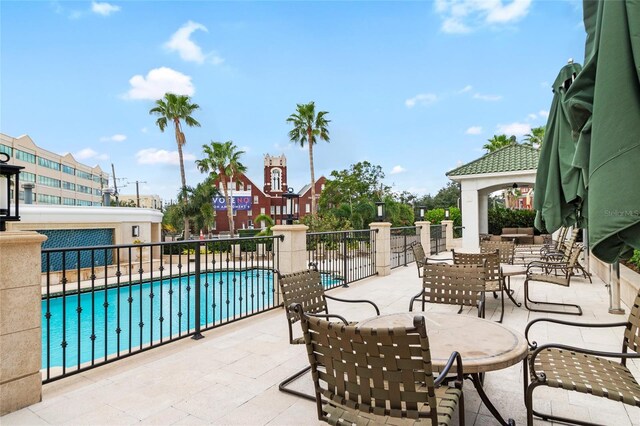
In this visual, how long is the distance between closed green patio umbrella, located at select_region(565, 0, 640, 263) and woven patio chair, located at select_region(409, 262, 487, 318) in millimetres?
1979

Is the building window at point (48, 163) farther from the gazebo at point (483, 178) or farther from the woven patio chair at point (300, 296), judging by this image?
the woven patio chair at point (300, 296)

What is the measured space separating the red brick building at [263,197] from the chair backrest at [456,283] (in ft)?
Result: 130

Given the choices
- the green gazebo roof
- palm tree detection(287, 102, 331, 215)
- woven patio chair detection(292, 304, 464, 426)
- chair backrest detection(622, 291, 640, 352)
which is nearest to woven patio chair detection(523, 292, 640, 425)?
chair backrest detection(622, 291, 640, 352)

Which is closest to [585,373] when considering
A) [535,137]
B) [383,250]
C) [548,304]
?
[548,304]

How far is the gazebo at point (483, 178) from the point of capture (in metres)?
12.8

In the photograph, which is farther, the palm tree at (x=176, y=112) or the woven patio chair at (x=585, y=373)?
the palm tree at (x=176, y=112)

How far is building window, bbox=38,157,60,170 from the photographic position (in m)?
47.9

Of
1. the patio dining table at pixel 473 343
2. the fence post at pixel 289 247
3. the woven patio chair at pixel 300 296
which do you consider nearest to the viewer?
the patio dining table at pixel 473 343

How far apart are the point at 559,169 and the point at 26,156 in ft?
190

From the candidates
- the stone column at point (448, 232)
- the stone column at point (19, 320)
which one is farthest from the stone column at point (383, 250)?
the stone column at point (19, 320)

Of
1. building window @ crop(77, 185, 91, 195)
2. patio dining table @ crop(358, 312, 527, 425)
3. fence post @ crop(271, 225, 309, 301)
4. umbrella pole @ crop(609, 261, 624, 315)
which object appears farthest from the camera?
building window @ crop(77, 185, 91, 195)

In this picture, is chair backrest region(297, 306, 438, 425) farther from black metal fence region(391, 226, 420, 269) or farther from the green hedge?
the green hedge

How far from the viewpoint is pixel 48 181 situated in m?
50.1

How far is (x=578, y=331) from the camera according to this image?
13.0ft
